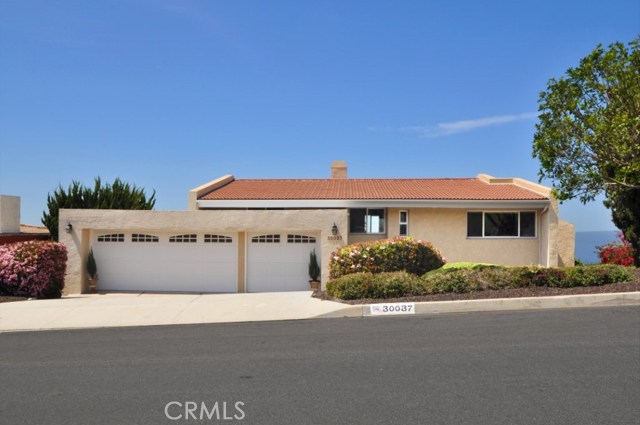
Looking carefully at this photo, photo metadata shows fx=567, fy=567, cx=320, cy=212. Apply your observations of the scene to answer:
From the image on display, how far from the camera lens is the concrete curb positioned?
11.9m

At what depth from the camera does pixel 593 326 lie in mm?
9891

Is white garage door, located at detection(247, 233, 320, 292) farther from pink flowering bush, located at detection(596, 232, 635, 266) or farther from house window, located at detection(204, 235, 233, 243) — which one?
pink flowering bush, located at detection(596, 232, 635, 266)

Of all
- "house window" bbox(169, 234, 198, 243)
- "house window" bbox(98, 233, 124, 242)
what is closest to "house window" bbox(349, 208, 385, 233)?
"house window" bbox(169, 234, 198, 243)

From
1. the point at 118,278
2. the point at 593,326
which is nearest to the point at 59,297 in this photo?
the point at 118,278

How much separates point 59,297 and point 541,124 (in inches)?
570

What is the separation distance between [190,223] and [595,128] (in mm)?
12279

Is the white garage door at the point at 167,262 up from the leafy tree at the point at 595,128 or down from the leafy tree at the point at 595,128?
down

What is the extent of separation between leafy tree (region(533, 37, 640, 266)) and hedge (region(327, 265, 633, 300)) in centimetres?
277

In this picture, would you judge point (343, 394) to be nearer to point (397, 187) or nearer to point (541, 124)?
point (541, 124)

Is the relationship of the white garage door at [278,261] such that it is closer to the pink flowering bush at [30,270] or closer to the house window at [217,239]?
the house window at [217,239]

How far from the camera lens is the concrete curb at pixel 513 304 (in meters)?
11.9

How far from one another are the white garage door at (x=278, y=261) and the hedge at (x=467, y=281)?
16.4ft

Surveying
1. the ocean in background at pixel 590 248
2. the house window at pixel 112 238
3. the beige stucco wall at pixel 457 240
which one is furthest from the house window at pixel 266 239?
the ocean in background at pixel 590 248

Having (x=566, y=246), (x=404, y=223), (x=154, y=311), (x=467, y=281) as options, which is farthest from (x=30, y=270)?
(x=566, y=246)
